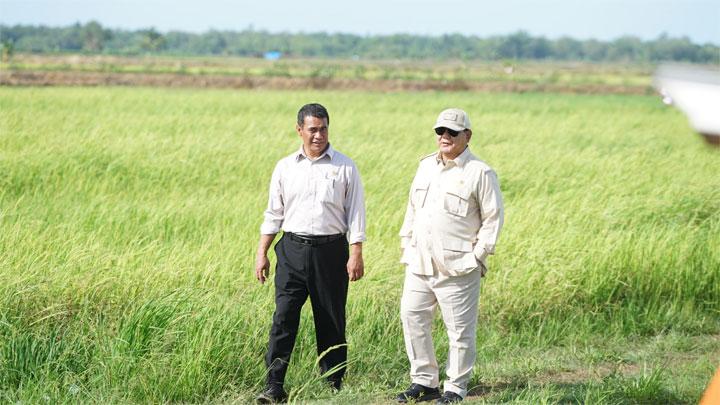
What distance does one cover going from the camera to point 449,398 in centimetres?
460

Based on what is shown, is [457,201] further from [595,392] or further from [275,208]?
[595,392]

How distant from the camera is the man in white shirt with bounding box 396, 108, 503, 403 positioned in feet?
14.8

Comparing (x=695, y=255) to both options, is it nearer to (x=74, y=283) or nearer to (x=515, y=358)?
(x=515, y=358)

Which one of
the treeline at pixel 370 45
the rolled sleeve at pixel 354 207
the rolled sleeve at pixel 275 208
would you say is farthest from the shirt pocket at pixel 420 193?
the treeline at pixel 370 45

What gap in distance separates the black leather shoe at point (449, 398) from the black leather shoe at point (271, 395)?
2.57 ft

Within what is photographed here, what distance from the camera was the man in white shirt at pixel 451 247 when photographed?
4.51m

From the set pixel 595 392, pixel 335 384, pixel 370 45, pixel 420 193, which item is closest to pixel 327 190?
pixel 420 193

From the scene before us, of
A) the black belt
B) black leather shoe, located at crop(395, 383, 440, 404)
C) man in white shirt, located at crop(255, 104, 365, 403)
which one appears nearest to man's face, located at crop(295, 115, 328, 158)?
man in white shirt, located at crop(255, 104, 365, 403)

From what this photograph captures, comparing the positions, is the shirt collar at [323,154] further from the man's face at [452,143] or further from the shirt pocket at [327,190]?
the man's face at [452,143]

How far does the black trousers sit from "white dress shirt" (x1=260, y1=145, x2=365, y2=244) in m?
0.09

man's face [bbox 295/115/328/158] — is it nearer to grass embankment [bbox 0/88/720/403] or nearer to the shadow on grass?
grass embankment [bbox 0/88/720/403]

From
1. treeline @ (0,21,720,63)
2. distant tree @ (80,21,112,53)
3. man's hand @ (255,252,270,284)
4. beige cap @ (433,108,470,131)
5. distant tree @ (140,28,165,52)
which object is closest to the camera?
beige cap @ (433,108,470,131)

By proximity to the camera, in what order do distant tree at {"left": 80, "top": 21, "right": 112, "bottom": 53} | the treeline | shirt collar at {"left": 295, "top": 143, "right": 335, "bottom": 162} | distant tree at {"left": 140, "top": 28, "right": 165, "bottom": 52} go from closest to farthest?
shirt collar at {"left": 295, "top": 143, "right": 335, "bottom": 162} → distant tree at {"left": 140, "top": 28, "right": 165, "bottom": 52} → distant tree at {"left": 80, "top": 21, "right": 112, "bottom": 53} → the treeline

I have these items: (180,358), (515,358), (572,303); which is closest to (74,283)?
(180,358)
